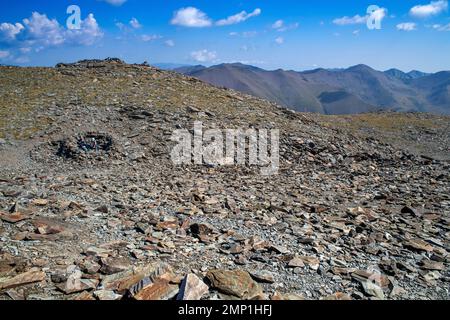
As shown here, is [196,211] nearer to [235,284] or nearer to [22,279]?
[235,284]

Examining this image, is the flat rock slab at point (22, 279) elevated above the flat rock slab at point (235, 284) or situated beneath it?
elevated above

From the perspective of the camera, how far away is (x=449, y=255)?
8594 mm

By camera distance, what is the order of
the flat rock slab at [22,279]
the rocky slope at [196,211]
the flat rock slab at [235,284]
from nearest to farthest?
the flat rock slab at [22,279] < the flat rock slab at [235,284] < the rocky slope at [196,211]

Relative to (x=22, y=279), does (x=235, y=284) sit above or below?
below

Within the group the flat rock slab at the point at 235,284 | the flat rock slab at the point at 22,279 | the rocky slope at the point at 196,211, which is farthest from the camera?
the rocky slope at the point at 196,211

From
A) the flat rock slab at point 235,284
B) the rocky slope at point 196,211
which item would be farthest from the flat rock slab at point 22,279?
the flat rock slab at point 235,284

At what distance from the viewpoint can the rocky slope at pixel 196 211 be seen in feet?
21.9

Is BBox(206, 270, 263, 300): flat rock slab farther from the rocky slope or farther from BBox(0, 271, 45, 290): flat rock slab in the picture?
BBox(0, 271, 45, 290): flat rock slab

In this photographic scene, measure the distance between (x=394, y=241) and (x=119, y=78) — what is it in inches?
939

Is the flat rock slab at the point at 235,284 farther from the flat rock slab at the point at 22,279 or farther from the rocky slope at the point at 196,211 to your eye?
the flat rock slab at the point at 22,279

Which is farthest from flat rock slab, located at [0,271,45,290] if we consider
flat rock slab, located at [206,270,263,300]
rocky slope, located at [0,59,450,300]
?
flat rock slab, located at [206,270,263,300]

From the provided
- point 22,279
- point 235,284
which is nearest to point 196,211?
point 235,284

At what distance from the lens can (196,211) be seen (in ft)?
34.4
